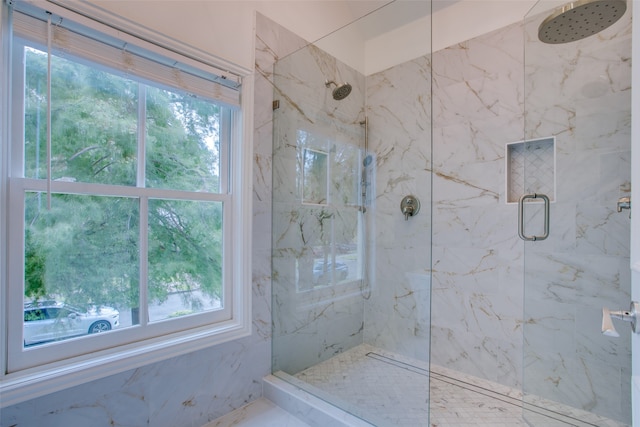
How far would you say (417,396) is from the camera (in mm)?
1669

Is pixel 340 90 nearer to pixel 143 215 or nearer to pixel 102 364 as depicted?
pixel 143 215

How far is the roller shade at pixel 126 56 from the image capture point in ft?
3.81

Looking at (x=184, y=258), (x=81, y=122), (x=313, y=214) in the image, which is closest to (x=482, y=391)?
(x=313, y=214)

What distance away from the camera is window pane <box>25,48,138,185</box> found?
122cm

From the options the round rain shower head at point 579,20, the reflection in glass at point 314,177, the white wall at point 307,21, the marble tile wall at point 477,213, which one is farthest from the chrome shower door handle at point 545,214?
the reflection in glass at point 314,177

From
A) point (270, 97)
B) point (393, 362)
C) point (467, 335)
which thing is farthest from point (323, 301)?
point (270, 97)

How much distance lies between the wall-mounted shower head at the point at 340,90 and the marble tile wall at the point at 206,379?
1.13 ft

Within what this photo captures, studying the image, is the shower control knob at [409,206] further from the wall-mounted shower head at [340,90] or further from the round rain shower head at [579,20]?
the round rain shower head at [579,20]

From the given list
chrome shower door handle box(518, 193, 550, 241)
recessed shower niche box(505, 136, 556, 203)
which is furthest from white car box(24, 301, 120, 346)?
recessed shower niche box(505, 136, 556, 203)

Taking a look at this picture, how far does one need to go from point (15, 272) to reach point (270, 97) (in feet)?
4.94

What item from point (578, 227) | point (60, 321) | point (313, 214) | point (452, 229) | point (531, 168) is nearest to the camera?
point (60, 321)

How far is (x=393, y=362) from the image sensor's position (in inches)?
81.6

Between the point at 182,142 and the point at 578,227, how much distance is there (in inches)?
80.1

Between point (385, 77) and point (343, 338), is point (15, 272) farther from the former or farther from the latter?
point (385, 77)
